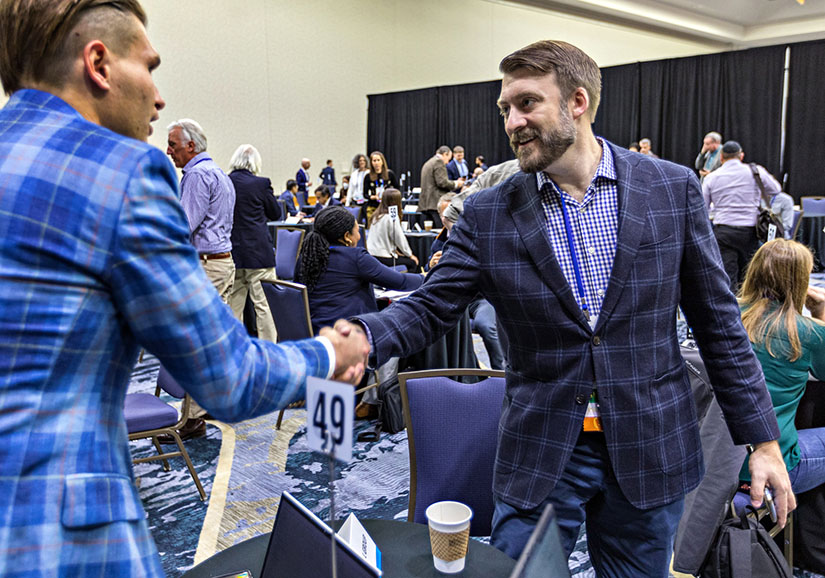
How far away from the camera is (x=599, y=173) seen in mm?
1380

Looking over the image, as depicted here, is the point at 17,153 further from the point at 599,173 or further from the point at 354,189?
the point at 354,189

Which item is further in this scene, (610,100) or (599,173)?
(610,100)

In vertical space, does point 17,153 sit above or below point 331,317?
above

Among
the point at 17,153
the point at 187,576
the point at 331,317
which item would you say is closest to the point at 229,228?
the point at 331,317

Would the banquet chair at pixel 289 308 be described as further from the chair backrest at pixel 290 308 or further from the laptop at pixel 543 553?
the laptop at pixel 543 553

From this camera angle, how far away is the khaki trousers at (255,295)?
4785 millimetres

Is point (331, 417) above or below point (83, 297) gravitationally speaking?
below

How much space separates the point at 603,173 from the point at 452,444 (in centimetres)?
91

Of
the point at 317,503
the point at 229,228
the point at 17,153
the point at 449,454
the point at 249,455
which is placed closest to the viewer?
the point at 17,153

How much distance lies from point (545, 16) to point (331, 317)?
48.7 ft

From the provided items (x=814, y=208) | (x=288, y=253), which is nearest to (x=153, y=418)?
(x=288, y=253)

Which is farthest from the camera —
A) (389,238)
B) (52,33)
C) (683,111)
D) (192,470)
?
(683,111)

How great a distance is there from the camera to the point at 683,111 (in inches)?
482

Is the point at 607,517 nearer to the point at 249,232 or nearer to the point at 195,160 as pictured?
the point at 195,160
